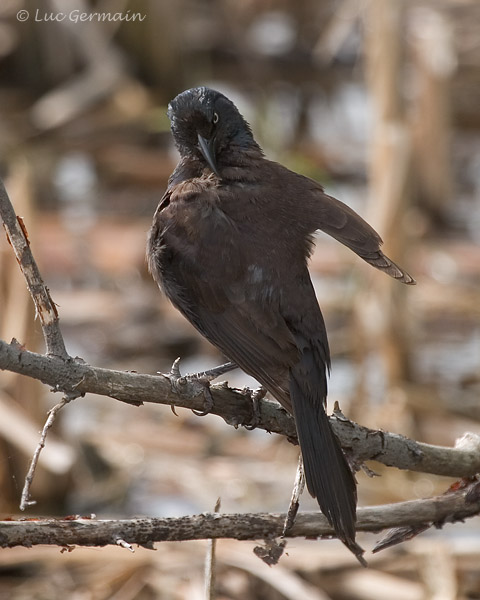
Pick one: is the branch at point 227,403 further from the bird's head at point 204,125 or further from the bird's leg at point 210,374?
the bird's head at point 204,125

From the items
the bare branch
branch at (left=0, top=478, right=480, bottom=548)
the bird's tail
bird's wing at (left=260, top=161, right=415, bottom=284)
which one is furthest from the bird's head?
branch at (left=0, top=478, right=480, bottom=548)

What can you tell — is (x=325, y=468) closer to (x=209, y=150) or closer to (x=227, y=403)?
(x=227, y=403)

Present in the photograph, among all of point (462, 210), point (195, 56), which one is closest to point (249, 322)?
point (462, 210)

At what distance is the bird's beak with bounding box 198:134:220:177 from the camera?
3677 millimetres

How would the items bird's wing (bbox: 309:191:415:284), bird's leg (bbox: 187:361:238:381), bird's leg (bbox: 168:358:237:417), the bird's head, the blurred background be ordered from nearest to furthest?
bird's leg (bbox: 168:358:237:417) < bird's leg (bbox: 187:361:238:381) < bird's wing (bbox: 309:191:415:284) < the bird's head < the blurred background

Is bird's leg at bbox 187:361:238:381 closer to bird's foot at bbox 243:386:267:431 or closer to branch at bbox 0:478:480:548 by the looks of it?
bird's foot at bbox 243:386:267:431

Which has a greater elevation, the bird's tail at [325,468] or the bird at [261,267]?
the bird at [261,267]

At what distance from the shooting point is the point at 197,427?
6250 mm

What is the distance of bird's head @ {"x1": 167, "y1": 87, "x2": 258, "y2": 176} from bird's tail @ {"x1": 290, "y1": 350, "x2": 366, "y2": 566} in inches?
38.2

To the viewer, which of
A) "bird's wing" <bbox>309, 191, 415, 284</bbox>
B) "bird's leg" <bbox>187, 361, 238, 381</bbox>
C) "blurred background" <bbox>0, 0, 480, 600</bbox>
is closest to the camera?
"bird's leg" <bbox>187, 361, 238, 381</bbox>

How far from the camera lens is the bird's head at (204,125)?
150 inches

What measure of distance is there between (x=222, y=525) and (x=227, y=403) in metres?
0.39

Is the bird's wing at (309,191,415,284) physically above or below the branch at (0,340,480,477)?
above

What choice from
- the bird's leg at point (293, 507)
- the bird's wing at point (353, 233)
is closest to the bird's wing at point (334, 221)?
the bird's wing at point (353, 233)
